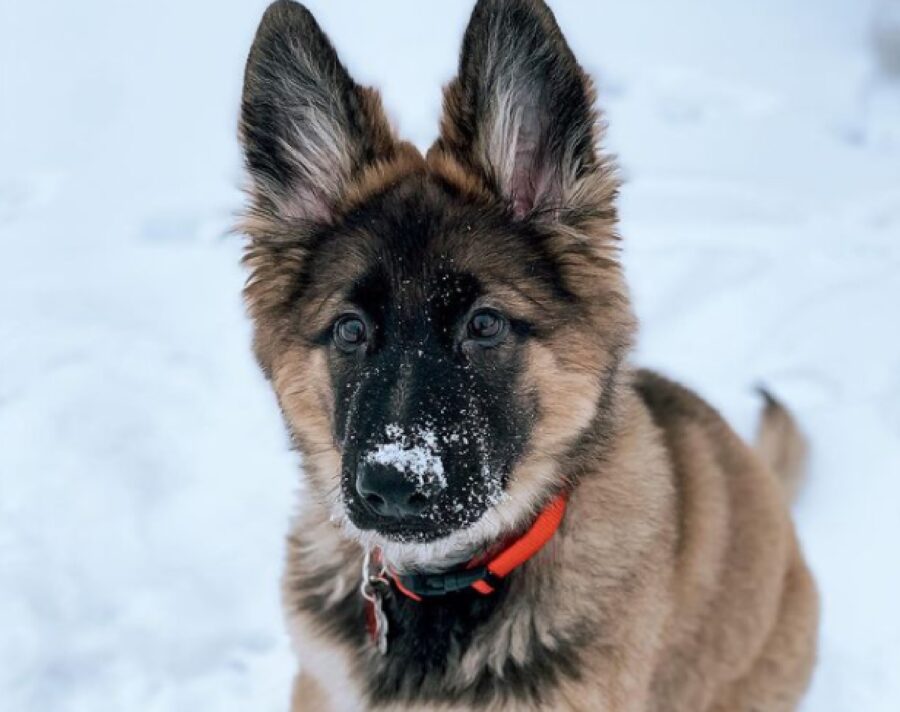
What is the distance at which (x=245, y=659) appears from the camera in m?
3.92

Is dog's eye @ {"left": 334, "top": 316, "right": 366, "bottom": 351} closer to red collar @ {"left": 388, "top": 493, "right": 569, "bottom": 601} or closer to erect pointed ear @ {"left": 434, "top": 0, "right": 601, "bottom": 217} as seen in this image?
erect pointed ear @ {"left": 434, "top": 0, "right": 601, "bottom": 217}

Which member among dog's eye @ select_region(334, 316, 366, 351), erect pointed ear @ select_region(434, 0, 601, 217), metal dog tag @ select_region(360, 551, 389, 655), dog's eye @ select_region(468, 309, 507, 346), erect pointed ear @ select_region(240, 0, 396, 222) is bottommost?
metal dog tag @ select_region(360, 551, 389, 655)

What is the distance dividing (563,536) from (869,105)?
7165mm

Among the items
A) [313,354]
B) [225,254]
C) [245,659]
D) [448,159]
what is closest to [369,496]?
[313,354]

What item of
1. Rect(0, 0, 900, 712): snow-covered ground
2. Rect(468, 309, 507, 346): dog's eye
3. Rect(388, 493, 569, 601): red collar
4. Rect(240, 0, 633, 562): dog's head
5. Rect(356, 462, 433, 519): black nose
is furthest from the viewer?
Rect(0, 0, 900, 712): snow-covered ground

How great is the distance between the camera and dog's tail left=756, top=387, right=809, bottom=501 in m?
4.45

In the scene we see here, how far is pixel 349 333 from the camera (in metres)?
2.80

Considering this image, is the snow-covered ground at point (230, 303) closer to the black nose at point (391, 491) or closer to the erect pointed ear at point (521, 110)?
the erect pointed ear at point (521, 110)

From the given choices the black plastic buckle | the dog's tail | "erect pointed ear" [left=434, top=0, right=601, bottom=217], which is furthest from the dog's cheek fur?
the dog's tail

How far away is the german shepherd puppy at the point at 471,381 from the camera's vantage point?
8.57 ft

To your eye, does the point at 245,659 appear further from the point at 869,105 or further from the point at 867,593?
the point at 869,105

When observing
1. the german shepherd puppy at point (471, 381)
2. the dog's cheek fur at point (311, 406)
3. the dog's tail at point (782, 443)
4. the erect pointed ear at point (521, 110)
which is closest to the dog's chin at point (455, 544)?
the german shepherd puppy at point (471, 381)

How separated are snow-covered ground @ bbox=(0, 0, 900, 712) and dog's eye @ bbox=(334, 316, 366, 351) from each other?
3.06 feet

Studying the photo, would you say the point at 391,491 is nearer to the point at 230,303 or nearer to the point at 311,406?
the point at 311,406
